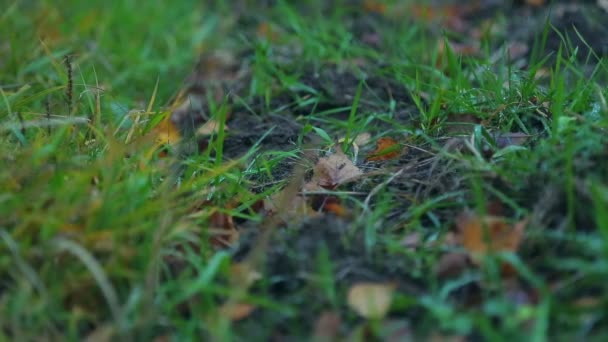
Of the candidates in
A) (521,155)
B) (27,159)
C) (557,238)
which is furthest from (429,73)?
(27,159)

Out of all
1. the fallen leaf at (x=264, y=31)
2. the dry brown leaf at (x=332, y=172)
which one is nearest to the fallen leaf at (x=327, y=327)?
the dry brown leaf at (x=332, y=172)

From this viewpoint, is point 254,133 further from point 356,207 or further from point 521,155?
point 521,155

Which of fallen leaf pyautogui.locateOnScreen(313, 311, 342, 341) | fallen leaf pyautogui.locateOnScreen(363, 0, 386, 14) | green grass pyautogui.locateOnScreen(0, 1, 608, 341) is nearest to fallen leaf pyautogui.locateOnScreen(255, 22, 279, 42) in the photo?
fallen leaf pyautogui.locateOnScreen(363, 0, 386, 14)

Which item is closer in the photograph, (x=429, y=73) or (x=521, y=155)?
(x=521, y=155)

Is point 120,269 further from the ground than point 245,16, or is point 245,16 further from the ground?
point 120,269

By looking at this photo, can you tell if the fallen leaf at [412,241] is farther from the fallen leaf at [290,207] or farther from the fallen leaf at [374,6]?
the fallen leaf at [374,6]

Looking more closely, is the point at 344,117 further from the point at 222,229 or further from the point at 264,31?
the point at 264,31

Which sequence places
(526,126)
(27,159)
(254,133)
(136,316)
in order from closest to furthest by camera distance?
1. (136,316)
2. (27,159)
3. (526,126)
4. (254,133)
